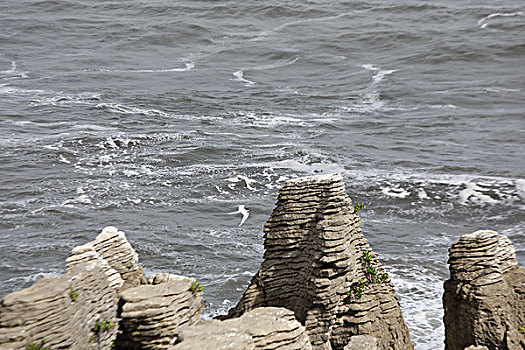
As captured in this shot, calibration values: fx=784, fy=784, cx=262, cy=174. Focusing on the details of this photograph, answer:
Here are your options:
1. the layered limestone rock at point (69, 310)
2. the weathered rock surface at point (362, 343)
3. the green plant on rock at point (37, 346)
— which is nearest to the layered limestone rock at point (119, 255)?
the layered limestone rock at point (69, 310)

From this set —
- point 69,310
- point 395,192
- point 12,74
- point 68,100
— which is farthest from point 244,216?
point 12,74

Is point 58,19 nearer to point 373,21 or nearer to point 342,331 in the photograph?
point 373,21

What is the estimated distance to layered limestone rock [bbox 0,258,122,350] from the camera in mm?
5250

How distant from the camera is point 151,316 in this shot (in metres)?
6.39

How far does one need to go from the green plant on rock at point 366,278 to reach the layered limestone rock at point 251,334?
1700 mm

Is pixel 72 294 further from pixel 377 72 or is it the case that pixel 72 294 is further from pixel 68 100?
pixel 377 72

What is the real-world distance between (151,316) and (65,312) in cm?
95

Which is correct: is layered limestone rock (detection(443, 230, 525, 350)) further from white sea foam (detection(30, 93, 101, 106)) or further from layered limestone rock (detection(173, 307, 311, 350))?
white sea foam (detection(30, 93, 101, 106))

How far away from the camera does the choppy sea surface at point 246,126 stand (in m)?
19.1

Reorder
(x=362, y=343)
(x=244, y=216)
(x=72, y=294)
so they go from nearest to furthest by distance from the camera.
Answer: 1. (x=72, y=294)
2. (x=362, y=343)
3. (x=244, y=216)

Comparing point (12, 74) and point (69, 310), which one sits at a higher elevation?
point (69, 310)

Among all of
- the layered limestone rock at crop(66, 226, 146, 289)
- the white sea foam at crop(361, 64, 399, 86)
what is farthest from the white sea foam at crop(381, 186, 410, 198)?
the layered limestone rock at crop(66, 226, 146, 289)

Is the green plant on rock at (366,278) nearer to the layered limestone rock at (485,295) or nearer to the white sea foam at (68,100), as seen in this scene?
the layered limestone rock at (485,295)

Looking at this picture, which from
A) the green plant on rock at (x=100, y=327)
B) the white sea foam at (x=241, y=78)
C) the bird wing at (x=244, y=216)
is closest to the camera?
the green plant on rock at (x=100, y=327)
